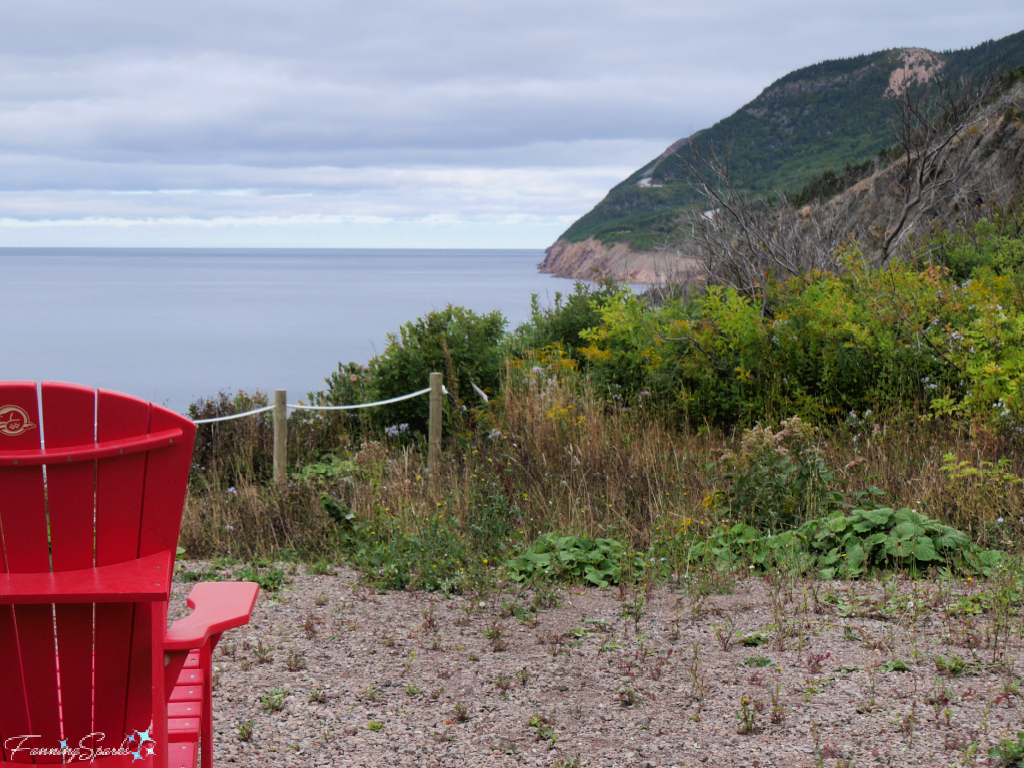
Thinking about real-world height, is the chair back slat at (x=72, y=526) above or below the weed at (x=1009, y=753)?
above

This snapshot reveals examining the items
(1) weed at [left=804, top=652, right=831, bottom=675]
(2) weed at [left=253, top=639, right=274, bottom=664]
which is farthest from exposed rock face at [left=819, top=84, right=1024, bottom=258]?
(2) weed at [left=253, top=639, right=274, bottom=664]

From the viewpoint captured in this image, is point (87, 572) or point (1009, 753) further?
point (1009, 753)

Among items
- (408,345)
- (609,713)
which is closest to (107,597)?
(609,713)

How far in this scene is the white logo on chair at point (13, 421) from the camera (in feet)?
5.99

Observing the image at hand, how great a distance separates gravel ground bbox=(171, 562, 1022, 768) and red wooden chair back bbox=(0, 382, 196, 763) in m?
0.97

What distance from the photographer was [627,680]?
331cm

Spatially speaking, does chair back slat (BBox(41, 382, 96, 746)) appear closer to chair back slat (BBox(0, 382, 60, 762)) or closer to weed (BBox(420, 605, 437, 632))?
chair back slat (BBox(0, 382, 60, 762))

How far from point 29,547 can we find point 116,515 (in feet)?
0.67

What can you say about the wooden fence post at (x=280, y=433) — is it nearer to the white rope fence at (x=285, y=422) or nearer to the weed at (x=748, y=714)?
the white rope fence at (x=285, y=422)

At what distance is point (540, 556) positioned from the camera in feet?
15.6

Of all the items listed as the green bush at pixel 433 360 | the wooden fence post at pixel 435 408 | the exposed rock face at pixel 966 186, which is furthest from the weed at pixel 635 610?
the exposed rock face at pixel 966 186

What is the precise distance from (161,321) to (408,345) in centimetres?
4707

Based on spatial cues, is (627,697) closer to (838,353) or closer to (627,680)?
(627,680)

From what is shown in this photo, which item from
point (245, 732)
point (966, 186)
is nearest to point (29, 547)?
point (245, 732)
